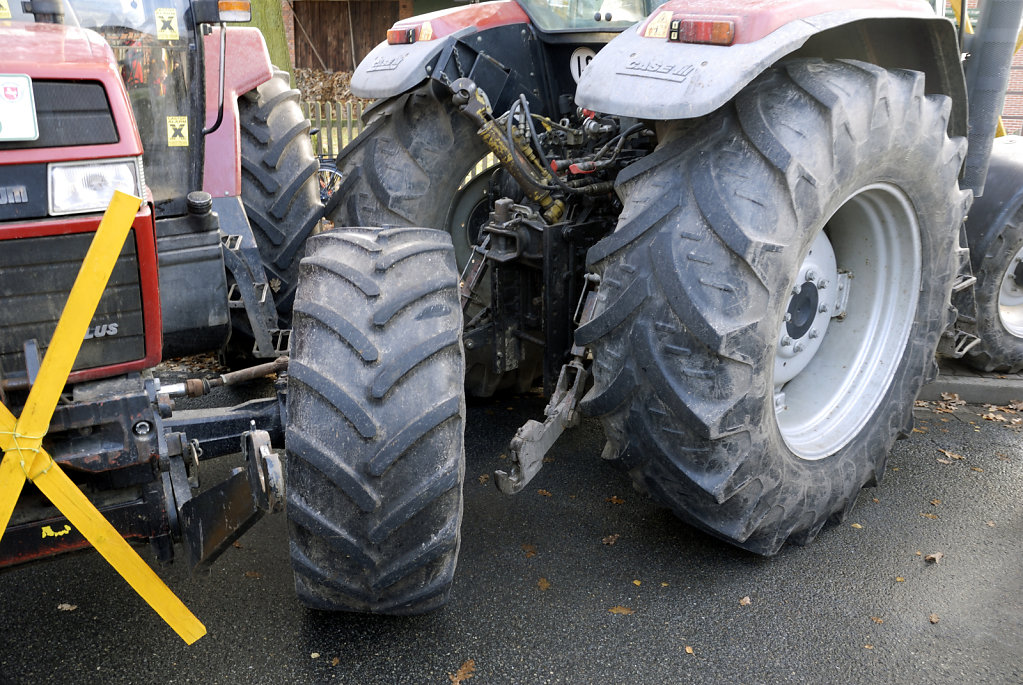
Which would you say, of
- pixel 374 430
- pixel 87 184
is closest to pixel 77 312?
pixel 87 184

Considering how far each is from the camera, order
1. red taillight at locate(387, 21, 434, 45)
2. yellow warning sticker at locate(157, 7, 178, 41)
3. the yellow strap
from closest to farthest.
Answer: the yellow strap → yellow warning sticker at locate(157, 7, 178, 41) → red taillight at locate(387, 21, 434, 45)

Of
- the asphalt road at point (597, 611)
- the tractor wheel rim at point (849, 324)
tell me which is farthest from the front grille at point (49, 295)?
the tractor wheel rim at point (849, 324)

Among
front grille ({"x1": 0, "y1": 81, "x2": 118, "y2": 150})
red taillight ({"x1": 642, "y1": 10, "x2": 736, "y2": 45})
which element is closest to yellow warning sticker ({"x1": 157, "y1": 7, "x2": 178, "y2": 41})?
front grille ({"x1": 0, "y1": 81, "x2": 118, "y2": 150})

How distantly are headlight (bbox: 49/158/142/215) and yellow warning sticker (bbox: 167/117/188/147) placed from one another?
4.91 ft

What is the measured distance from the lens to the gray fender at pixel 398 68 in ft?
12.0

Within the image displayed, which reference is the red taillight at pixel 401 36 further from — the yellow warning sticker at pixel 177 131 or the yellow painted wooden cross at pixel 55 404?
the yellow painted wooden cross at pixel 55 404

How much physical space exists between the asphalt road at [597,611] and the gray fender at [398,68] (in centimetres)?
170

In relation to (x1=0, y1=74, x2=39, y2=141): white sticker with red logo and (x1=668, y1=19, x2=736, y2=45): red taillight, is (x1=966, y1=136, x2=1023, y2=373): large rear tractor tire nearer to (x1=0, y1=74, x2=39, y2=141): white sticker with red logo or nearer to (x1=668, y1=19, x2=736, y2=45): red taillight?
(x1=668, y1=19, x2=736, y2=45): red taillight

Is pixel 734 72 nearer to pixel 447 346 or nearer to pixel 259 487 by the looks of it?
pixel 447 346

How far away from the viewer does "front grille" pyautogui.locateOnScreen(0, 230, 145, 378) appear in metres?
2.09

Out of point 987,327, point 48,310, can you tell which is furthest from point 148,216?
point 987,327

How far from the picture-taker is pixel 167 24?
133 inches

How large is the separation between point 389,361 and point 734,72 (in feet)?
3.90

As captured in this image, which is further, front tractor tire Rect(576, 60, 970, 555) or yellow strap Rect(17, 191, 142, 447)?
front tractor tire Rect(576, 60, 970, 555)
